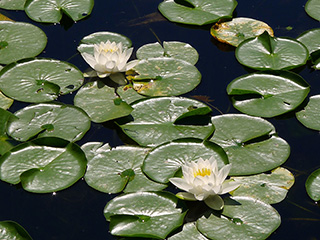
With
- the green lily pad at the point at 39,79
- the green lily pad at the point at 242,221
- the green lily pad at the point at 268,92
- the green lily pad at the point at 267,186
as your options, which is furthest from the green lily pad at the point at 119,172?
the green lily pad at the point at 268,92

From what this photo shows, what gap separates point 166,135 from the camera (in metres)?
3.72

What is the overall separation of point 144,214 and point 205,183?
0.44 m

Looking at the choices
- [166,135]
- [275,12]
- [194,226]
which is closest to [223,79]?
[166,135]

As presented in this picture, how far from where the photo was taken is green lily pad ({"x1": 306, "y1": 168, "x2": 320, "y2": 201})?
130 inches

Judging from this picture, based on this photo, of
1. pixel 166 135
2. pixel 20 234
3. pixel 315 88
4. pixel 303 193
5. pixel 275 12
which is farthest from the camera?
pixel 275 12

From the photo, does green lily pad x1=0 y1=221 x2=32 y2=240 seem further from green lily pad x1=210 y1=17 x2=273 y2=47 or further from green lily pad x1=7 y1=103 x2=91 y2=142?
green lily pad x1=210 y1=17 x2=273 y2=47

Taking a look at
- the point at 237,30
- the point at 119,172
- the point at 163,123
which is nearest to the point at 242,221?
the point at 119,172

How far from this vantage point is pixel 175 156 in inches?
139

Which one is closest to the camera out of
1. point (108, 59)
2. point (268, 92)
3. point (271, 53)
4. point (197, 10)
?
point (268, 92)

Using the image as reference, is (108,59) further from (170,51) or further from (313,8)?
(313,8)

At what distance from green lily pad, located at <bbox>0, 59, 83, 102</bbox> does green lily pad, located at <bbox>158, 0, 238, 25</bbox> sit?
50.3 inches

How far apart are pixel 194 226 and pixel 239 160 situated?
65 centimetres

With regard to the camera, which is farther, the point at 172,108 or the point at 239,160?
the point at 172,108

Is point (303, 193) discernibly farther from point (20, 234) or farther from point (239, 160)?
point (20, 234)
